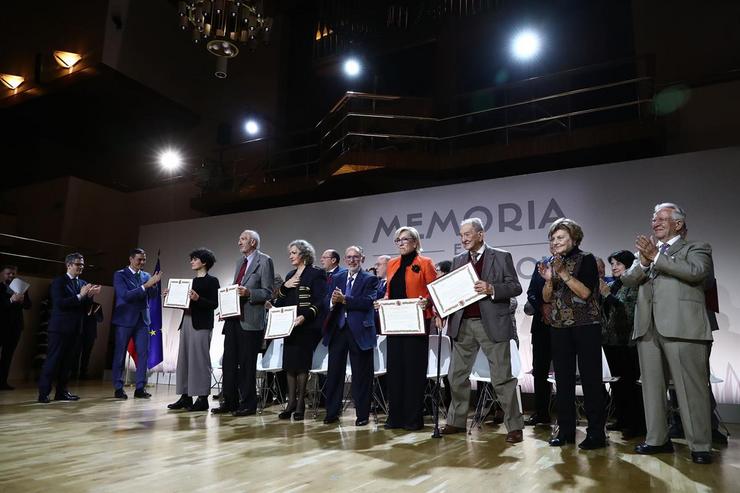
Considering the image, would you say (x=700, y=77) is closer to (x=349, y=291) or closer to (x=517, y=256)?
(x=517, y=256)

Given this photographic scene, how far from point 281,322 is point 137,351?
2.50 m

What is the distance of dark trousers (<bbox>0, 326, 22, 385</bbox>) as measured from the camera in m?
7.16

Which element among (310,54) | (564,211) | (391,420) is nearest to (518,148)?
(564,211)

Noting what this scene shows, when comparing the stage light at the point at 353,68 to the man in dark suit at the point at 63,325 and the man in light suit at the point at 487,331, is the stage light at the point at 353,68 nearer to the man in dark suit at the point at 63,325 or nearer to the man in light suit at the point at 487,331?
the man in dark suit at the point at 63,325

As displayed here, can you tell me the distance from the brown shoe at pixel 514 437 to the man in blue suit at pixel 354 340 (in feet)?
4.17

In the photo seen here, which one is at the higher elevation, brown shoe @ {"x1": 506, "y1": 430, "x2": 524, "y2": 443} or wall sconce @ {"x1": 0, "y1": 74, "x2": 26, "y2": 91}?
wall sconce @ {"x1": 0, "y1": 74, "x2": 26, "y2": 91}

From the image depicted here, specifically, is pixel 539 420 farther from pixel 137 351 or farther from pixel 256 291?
pixel 137 351

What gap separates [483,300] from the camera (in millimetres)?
3680

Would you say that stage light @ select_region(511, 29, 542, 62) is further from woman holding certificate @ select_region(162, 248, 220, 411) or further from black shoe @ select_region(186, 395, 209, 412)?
black shoe @ select_region(186, 395, 209, 412)

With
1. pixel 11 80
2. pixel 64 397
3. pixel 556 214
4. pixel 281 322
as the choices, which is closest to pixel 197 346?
pixel 281 322

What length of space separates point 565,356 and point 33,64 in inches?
469

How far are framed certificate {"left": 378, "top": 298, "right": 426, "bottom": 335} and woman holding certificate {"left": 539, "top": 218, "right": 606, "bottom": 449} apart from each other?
97 cm

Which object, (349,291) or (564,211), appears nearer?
(349,291)

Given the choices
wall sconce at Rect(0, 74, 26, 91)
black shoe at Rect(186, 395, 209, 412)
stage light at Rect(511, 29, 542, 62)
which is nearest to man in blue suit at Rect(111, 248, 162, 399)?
black shoe at Rect(186, 395, 209, 412)
